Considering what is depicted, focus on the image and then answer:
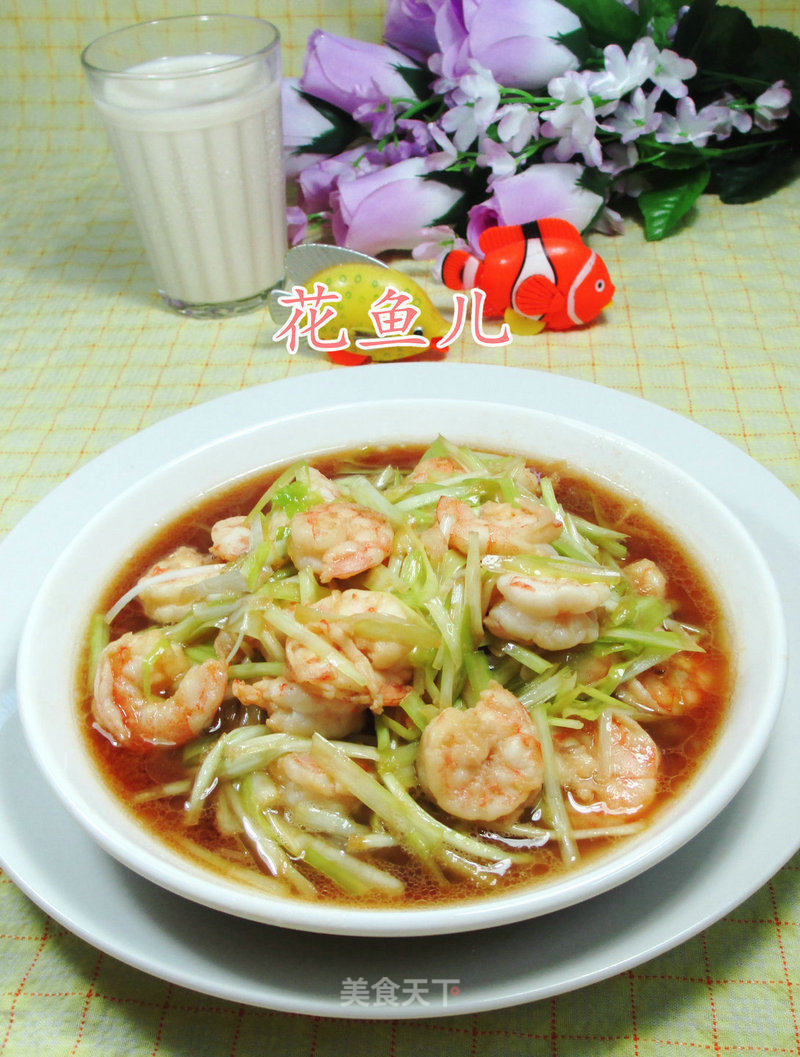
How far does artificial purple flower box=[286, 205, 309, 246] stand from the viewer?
3.50 meters

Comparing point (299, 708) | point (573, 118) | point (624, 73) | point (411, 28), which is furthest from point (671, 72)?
point (299, 708)

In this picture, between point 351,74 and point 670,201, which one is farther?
point 670,201

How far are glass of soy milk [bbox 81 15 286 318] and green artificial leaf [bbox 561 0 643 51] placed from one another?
43.6 inches

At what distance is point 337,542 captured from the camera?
1604 millimetres

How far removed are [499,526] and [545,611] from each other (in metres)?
0.22

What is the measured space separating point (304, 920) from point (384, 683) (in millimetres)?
413

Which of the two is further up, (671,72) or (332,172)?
(671,72)

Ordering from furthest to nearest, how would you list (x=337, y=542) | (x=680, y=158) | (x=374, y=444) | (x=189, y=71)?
(x=680, y=158) < (x=189, y=71) < (x=374, y=444) < (x=337, y=542)

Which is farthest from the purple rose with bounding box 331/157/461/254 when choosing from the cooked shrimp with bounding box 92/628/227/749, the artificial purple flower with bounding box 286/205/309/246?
the cooked shrimp with bounding box 92/628/227/749

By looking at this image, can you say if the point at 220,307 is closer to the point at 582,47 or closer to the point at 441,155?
the point at 441,155

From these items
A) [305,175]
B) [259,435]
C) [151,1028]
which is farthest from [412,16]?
[151,1028]

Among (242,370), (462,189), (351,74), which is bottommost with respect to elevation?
(242,370)

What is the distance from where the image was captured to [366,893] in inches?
55.2

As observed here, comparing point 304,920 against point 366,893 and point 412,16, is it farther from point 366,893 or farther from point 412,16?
point 412,16
